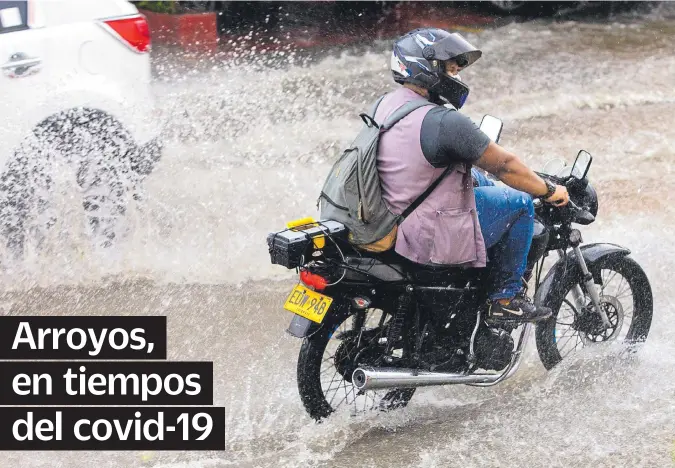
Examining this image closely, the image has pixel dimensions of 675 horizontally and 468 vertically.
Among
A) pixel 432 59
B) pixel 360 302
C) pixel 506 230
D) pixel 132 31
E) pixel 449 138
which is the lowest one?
pixel 360 302

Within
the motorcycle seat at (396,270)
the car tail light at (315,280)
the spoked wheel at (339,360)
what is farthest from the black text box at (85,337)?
the motorcycle seat at (396,270)

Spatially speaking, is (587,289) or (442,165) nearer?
(442,165)

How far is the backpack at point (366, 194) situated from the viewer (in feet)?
13.2

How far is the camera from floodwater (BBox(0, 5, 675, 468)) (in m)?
4.39

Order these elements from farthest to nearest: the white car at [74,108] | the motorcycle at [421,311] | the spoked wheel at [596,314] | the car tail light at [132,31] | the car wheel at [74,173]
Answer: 1. the car tail light at [132,31]
2. the car wheel at [74,173]
3. the white car at [74,108]
4. the spoked wheel at [596,314]
5. the motorcycle at [421,311]

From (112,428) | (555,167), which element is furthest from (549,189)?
(112,428)

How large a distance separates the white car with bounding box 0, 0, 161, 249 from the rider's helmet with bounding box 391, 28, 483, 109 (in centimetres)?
279

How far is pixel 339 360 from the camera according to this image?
4418mm

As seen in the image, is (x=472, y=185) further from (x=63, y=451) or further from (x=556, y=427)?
(x=63, y=451)

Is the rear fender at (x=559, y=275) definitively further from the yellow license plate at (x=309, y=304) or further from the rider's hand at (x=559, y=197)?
the yellow license plate at (x=309, y=304)

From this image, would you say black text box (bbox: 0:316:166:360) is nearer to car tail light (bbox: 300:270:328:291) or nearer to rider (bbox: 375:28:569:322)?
car tail light (bbox: 300:270:328:291)

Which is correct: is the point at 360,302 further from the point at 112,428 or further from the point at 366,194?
the point at 112,428

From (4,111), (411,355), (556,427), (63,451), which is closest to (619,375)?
(556,427)

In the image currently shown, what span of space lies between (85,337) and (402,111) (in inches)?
99.2
